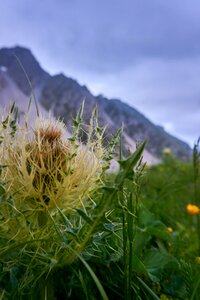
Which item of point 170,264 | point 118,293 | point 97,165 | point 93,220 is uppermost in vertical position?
point 97,165

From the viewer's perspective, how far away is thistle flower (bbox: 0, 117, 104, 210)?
1.25 meters

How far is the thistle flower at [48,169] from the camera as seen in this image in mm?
1254

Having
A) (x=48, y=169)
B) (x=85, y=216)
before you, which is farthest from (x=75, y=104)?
(x=85, y=216)

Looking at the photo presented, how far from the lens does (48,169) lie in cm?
129

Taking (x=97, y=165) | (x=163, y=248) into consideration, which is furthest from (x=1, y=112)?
(x=163, y=248)

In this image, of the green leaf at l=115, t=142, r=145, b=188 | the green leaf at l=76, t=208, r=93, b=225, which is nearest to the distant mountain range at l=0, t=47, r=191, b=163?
the green leaf at l=115, t=142, r=145, b=188

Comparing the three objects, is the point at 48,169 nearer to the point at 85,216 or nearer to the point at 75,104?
the point at 85,216

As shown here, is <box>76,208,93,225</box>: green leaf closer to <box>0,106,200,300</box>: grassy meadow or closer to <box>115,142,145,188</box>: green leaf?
<box>0,106,200,300</box>: grassy meadow

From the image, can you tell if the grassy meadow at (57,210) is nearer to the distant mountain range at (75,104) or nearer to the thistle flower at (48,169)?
the thistle flower at (48,169)

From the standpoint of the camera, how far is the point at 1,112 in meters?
1.33

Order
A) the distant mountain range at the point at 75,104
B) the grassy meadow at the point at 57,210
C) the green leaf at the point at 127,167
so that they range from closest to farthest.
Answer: the green leaf at the point at 127,167 → the grassy meadow at the point at 57,210 → the distant mountain range at the point at 75,104

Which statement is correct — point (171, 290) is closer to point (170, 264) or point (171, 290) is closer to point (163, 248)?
point (170, 264)

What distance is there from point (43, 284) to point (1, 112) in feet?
1.63

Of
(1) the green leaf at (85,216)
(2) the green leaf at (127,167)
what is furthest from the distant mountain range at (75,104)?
(1) the green leaf at (85,216)
